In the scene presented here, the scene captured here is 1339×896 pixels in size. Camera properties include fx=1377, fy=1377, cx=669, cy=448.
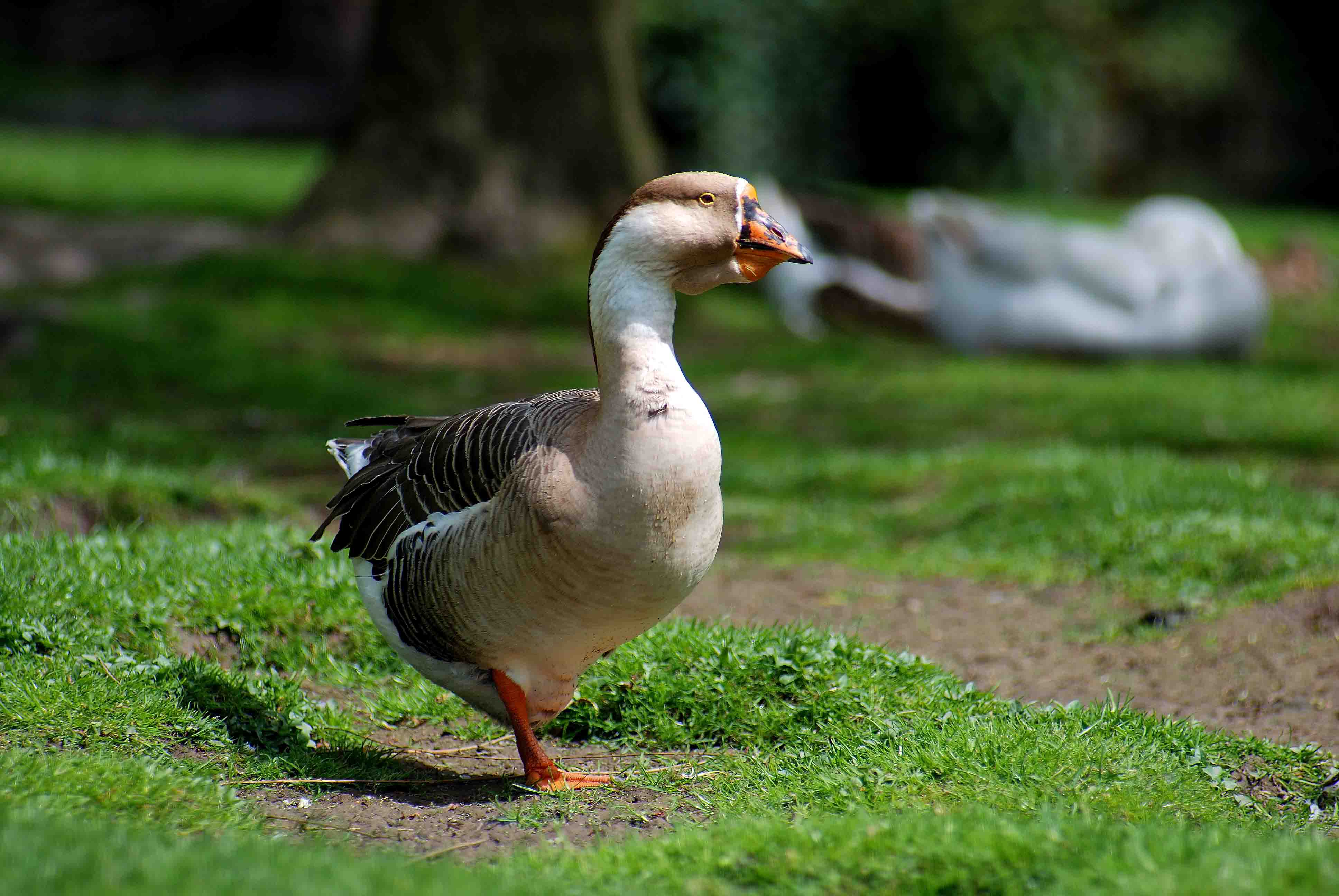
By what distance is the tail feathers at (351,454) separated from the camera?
4.73 meters

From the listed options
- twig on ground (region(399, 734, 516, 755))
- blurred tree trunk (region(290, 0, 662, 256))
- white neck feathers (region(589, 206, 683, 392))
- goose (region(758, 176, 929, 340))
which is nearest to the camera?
white neck feathers (region(589, 206, 683, 392))

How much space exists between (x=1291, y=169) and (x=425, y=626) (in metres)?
25.0

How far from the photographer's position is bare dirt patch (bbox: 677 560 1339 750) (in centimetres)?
479

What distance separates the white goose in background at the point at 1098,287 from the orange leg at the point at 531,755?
8.63 m

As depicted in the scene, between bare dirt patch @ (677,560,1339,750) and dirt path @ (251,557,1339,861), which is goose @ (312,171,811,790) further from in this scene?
bare dirt patch @ (677,560,1339,750)

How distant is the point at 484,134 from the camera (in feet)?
40.5

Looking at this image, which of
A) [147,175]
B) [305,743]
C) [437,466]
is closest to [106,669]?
[305,743]

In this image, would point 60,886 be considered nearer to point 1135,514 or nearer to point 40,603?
point 40,603

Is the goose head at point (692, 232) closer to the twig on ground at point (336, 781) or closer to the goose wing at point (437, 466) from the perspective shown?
the goose wing at point (437, 466)

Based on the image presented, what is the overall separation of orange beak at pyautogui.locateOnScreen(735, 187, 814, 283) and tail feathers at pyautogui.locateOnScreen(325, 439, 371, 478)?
1.64 metres

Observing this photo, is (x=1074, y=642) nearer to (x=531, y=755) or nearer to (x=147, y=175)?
(x=531, y=755)

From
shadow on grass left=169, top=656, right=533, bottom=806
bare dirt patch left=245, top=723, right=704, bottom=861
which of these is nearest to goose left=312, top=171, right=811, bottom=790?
bare dirt patch left=245, top=723, right=704, bottom=861

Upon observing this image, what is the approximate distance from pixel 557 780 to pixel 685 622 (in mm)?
1137

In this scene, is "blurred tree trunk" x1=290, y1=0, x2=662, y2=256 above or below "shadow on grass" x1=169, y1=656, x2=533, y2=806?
above
